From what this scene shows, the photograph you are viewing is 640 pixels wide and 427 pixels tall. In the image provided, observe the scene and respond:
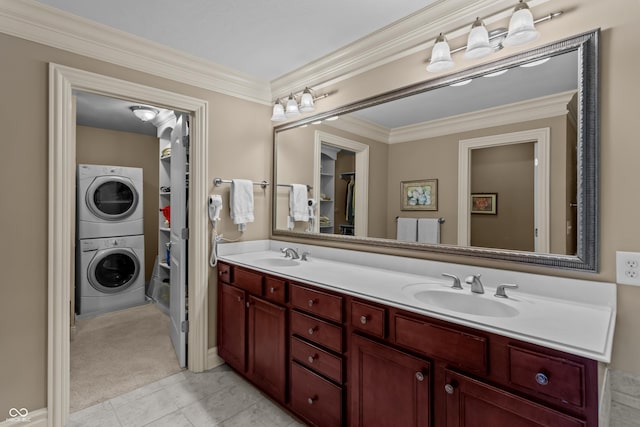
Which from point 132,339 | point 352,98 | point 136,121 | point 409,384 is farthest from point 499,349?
point 136,121

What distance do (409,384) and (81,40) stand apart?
2.68 m

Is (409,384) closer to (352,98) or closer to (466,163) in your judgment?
(466,163)

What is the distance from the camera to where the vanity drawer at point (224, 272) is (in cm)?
240

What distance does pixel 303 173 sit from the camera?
8.67 ft

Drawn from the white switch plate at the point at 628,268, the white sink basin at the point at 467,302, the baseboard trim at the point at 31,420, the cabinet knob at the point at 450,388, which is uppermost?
the white switch plate at the point at 628,268

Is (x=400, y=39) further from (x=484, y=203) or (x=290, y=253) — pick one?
(x=290, y=253)

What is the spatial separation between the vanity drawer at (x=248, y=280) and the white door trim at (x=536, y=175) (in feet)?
4.27

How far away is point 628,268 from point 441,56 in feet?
4.15

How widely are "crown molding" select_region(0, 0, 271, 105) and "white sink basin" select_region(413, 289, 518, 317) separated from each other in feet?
7.34

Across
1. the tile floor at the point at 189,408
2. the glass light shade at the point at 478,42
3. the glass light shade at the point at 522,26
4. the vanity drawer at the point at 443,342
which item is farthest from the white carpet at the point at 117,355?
the glass light shade at the point at 522,26

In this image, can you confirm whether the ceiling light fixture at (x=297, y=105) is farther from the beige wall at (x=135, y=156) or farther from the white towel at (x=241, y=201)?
the beige wall at (x=135, y=156)

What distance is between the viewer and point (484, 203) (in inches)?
64.9

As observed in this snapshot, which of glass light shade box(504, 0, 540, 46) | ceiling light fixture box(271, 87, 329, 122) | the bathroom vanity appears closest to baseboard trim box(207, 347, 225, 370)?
the bathroom vanity

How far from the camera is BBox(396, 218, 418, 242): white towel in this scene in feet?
6.28
